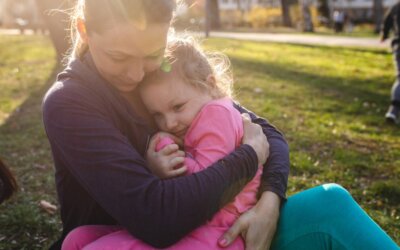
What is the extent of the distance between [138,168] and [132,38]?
0.50 meters

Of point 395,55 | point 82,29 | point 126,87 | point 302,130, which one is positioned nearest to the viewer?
point 82,29

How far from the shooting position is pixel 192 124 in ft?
7.00

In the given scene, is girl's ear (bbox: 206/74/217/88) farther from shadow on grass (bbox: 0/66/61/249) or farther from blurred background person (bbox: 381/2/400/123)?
blurred background person (bbox: 381/2/400/123)

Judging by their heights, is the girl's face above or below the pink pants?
above

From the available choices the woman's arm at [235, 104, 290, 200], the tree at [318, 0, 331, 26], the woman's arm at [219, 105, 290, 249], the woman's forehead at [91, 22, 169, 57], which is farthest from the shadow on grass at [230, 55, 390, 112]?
the tree at [318, 0, 331, 26]

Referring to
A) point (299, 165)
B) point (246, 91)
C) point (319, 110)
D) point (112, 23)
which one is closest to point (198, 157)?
point (112, 23)

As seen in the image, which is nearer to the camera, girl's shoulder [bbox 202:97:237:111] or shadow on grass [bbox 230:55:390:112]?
girl's shoulder [bbox 202:97:237:111]

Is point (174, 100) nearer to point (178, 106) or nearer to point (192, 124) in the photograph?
point (178, 106)

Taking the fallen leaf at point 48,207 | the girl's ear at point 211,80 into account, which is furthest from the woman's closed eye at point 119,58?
the fallen leaf at point 48,207

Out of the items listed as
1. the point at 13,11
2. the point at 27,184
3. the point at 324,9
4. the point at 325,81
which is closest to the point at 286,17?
the point at 324,9

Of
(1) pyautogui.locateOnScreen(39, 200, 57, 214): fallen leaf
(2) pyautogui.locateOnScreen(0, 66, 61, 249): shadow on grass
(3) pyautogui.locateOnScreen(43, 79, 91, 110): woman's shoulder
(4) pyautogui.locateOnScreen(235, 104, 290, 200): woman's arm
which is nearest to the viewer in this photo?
(3) pyautogui.locateOnScreen(43, 79, 91, 110): woman's shoulder

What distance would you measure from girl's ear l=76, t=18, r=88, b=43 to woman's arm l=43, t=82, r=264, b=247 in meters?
0.27

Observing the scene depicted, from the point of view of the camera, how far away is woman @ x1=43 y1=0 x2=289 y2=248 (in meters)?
1.75

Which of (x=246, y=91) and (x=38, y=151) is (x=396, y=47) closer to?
(x=246, y=91)
